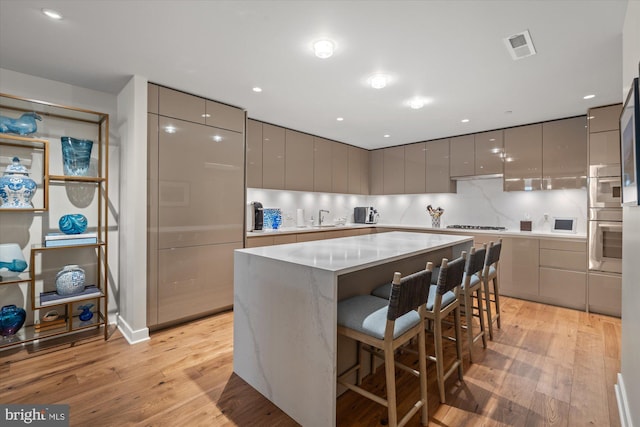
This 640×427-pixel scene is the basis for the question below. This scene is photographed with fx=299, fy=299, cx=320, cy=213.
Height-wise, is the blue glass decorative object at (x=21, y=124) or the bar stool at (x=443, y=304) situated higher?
the blue glass decorative object at (x=21, y=124)

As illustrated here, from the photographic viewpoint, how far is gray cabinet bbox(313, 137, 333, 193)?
499 centimetres

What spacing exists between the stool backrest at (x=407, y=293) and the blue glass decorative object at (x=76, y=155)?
3031 millimetres

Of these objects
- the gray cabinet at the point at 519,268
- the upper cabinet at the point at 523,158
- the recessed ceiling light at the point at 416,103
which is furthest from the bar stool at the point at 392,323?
the upper cabinet at the point at 523,158

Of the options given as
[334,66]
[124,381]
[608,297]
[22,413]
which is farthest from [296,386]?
[608,297]

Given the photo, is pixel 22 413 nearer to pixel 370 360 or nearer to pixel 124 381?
pixel 124 381

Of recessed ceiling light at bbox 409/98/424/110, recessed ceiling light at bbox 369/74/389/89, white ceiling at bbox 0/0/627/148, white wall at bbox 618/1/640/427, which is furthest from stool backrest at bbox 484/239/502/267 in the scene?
recessed ceiling light at bbox 369/74/389/89

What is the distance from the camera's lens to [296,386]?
5.72ft

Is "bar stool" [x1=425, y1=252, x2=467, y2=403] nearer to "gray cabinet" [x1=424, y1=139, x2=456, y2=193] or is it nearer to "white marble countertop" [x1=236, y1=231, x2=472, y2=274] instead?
"white marble countertop" [x1=236, y1=231, x2=472, y2=274]

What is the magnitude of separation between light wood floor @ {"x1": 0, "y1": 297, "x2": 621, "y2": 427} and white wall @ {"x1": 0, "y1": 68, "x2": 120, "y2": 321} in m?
0.84

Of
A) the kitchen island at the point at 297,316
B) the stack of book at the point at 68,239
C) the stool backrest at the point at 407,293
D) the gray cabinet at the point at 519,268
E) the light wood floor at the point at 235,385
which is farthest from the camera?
the gray cabinet at the point at 519,268

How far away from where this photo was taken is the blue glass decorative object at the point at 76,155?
109 inches

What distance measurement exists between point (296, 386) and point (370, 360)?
0.73 m

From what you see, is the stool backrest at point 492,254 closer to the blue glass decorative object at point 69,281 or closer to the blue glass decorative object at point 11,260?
the blue glass decorative object at point 69,281

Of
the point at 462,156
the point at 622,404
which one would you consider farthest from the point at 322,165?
the point at 622,404
